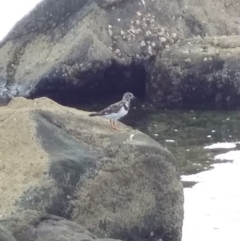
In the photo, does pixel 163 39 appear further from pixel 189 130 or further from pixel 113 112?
pixel 113 112

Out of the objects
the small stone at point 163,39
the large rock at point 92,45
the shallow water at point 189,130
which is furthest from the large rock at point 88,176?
the small stone at point 163,39

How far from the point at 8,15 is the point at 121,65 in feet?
28.3

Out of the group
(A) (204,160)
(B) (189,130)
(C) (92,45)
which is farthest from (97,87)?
(A) (204,160)

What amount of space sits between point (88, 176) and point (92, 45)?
8.38 metres

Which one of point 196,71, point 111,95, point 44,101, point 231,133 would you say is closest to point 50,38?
point 111,95

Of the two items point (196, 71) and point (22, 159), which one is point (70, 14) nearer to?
point (196, 71)

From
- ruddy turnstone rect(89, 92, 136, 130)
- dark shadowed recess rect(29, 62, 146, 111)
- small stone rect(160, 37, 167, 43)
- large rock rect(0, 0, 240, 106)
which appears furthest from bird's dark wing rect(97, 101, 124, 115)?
small stone rect(160, 37, 167, 43)

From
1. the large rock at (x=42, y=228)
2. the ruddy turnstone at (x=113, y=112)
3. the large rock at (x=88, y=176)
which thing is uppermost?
the ruddy turnstone at (x=113, y=112)

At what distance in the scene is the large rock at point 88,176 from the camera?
8.28 meters

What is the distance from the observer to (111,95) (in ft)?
55.8

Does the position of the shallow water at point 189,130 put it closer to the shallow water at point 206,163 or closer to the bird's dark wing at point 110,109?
the shallow water at point 206,163

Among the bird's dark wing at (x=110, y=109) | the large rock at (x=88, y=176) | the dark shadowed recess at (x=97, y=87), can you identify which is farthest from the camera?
the dark shadowed recess at (x=97, y=87)

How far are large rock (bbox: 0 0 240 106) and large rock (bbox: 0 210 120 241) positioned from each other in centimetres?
988

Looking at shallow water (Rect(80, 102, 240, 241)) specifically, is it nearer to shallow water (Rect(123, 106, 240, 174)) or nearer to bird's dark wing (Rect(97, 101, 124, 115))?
shallow water (Rect(123, 106, 240, 174))
